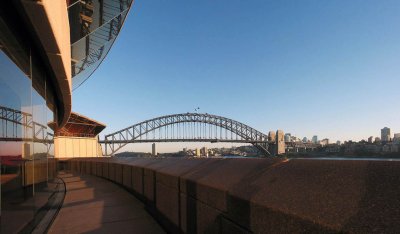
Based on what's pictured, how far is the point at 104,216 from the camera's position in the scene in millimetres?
6078

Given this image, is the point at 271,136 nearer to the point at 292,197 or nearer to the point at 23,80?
the point at 23,80

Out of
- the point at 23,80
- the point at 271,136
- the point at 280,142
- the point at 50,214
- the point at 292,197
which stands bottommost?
the point at 280,142

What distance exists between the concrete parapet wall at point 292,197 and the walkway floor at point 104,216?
1.72 meters

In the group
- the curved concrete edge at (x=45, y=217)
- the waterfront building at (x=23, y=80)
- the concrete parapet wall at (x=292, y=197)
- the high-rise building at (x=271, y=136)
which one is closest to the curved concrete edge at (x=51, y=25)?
the waterfront building at (x=23, y=80)

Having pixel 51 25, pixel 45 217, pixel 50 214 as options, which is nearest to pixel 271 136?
pixel 50 214

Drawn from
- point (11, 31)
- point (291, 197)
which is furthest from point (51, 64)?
point (291, 197)

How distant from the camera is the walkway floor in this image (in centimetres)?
519

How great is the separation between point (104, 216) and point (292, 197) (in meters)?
5.00

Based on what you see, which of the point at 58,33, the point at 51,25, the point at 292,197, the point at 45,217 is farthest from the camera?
the point at 45,217

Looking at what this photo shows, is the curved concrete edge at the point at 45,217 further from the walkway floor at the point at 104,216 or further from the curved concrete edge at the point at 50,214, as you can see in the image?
the walkway floor at the point at 104,216

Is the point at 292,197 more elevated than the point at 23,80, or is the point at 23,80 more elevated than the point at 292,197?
the point at 23,80

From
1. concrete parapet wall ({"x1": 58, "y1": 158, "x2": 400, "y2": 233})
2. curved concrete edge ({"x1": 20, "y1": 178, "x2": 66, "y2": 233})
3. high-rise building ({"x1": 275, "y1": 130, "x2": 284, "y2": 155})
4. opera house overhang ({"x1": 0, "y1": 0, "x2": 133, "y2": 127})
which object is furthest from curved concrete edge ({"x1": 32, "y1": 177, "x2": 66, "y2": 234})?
high-rise building ({"x1": 275, "y1": 130, "x2": 284, "y2": 155})

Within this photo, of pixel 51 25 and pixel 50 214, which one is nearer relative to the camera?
pixel 51 25

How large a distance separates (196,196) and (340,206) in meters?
1.97
